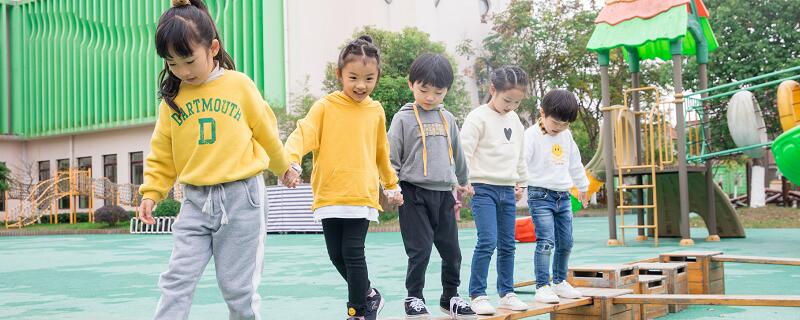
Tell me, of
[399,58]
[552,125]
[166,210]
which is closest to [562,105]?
[552,125]

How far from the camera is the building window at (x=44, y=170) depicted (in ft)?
126

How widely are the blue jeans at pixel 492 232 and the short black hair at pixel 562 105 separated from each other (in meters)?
0.66

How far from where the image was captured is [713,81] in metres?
25.2

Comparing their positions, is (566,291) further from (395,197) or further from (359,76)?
(359,76)

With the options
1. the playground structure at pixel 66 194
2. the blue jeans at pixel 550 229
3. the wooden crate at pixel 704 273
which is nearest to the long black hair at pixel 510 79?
the blue jeans at pixel 550 229

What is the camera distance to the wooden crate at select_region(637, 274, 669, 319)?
5283 mm

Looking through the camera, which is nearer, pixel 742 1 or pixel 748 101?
pixel 748 101

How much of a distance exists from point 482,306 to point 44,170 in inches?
1503

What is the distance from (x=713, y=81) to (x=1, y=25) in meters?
29.5

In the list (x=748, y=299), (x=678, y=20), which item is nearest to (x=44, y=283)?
(x=748, y=299)

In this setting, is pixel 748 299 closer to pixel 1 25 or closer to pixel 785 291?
pixel 785 291

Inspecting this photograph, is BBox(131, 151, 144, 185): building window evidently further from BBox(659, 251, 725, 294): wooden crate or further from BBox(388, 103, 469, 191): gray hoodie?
BBox(388, 103, 469, 191): gray hoodie

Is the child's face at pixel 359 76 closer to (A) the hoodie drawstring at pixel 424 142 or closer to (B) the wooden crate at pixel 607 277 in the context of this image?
(A) the hoodie drawstring at pixel 424 142

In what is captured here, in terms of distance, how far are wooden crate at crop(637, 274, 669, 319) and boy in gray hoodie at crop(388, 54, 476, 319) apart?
149 centimetres
